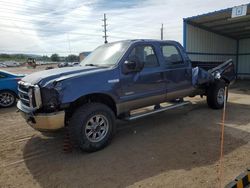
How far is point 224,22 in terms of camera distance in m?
15.6

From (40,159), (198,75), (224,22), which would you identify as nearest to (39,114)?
(40,159)

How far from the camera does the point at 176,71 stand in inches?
246

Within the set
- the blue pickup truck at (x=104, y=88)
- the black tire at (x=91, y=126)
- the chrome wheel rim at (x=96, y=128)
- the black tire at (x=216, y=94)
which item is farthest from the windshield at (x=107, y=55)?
the black tire at (x=216, y=94)

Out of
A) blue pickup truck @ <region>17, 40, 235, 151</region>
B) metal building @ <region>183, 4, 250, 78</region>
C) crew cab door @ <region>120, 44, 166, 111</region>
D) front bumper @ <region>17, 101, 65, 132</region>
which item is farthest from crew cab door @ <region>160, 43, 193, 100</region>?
metal building @ <region>183, 4, 250, 78</region>

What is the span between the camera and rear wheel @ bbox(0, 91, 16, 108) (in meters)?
9.22

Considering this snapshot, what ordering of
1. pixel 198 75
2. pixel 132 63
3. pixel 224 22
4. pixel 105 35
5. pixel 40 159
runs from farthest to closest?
pixel 105 35 → pixel 224 22 → pixel 198 75 → pixel 132 63 → pixel 40 159

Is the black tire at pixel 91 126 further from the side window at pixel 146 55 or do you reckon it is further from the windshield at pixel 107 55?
the side window at pixel 146 55

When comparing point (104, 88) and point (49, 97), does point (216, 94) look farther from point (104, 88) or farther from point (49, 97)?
point (49, 97)

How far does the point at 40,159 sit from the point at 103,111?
145 centimetres

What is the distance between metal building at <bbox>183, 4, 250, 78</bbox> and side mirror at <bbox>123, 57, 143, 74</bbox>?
960cm

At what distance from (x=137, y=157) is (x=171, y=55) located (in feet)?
9.84

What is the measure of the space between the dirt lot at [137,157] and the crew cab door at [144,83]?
0.79 m

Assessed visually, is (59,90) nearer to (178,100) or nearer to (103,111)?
(103,111)

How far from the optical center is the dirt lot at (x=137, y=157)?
367 cm
